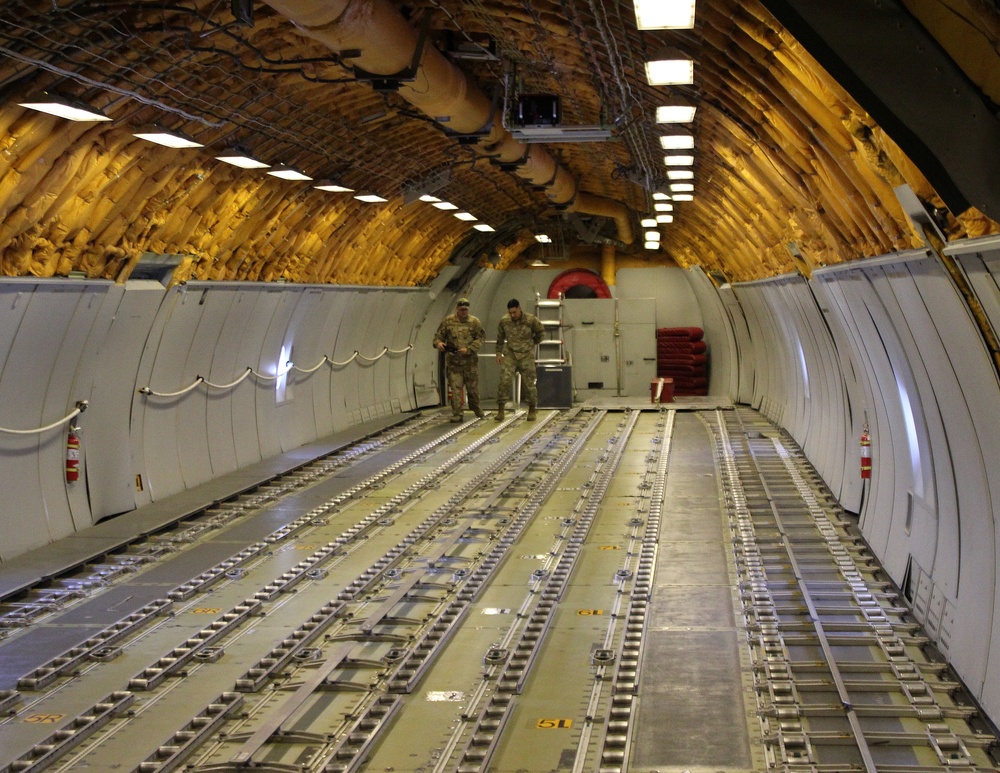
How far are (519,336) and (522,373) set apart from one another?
0.67 metres

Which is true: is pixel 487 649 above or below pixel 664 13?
below

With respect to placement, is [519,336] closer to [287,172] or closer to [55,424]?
[287,172]

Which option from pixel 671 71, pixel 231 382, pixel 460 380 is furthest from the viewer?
pixel 460 380

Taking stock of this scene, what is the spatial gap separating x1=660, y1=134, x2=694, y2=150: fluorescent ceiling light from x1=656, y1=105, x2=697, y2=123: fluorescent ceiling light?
148 cm

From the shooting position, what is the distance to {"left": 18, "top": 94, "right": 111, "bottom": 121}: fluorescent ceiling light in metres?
8.32

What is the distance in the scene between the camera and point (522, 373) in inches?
882

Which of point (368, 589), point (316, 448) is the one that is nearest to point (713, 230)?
point (316, 448)

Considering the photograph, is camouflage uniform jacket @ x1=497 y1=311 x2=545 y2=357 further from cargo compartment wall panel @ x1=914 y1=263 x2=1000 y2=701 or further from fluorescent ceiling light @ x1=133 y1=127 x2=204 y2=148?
cargo compartment wall panel @ x1=914 y1=263 x2=1000 y2=701

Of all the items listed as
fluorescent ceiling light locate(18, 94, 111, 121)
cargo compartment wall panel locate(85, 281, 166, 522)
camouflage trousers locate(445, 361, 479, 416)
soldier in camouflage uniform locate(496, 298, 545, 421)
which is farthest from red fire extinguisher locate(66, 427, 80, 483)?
soldier in camouflage uniform locate(496, 298, 545, 421)

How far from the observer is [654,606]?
30.2 ft

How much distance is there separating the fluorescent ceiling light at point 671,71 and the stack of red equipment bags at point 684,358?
21.2 m

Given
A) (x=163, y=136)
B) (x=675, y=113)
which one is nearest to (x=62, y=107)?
(x=163, y=136)

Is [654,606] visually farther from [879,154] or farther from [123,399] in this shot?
[123,399]

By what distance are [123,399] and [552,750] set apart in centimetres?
787
